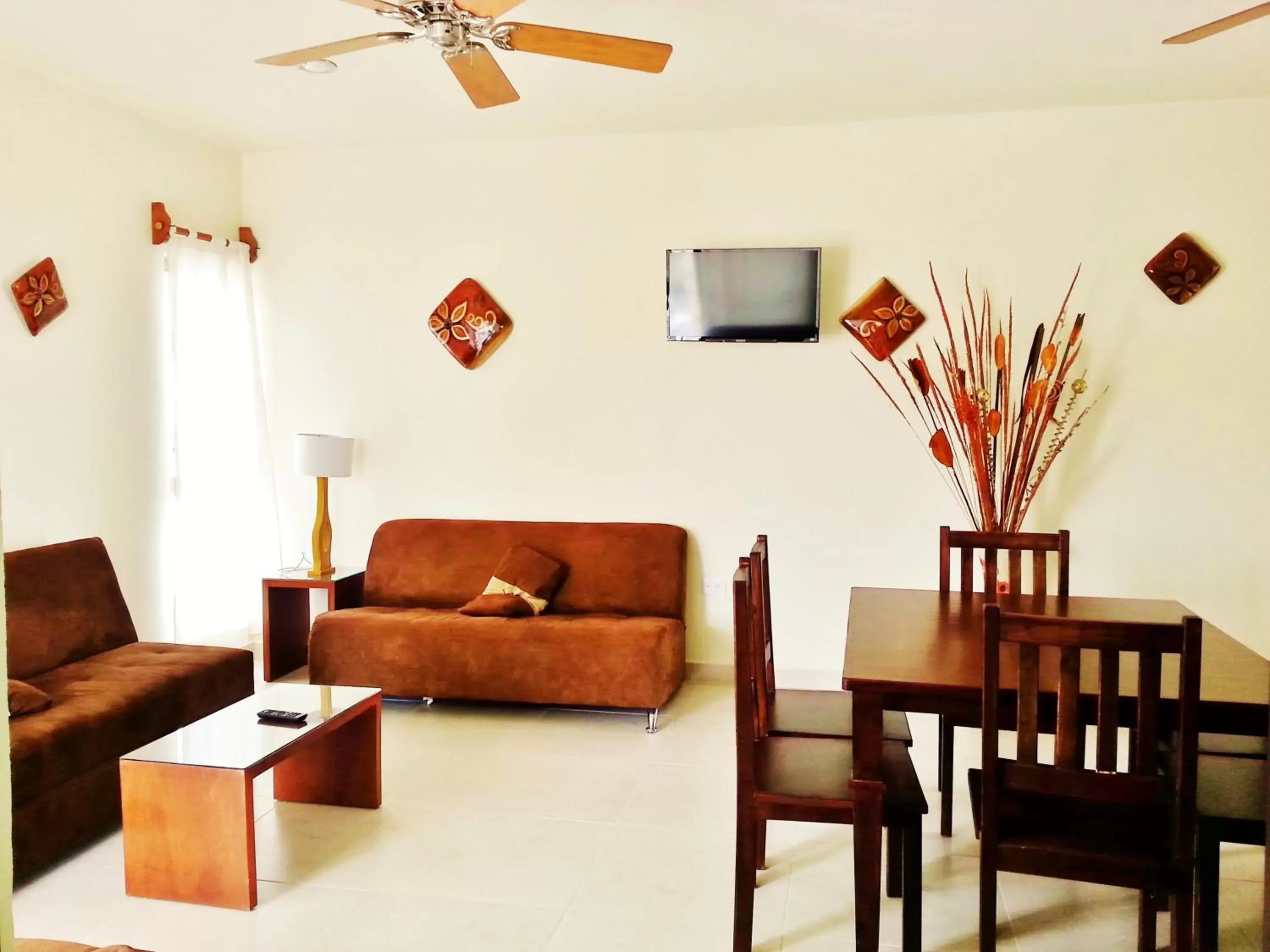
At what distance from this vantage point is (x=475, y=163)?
4.79m

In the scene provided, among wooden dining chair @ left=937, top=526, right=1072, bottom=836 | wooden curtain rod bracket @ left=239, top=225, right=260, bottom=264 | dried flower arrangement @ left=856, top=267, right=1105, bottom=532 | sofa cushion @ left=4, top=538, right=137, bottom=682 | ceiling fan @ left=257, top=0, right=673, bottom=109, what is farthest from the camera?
wooden curtain rod bracket @ left=239, top=225, right=260, bottom=264

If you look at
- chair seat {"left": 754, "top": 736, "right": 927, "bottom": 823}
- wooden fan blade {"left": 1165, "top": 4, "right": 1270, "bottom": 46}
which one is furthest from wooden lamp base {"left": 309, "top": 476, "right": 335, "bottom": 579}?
wooden fan blade {"left": 1165, "top": 4, "right": 1270, "bottom": 46}

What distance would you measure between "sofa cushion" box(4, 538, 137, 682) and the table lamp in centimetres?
93

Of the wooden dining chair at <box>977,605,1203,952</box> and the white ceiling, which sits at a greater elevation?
the white ceiling

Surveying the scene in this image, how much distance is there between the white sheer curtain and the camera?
177 inches

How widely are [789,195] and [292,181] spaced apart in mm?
2566

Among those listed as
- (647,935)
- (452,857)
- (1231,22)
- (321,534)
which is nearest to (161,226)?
(321,534)

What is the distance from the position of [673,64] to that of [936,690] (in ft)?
8.57

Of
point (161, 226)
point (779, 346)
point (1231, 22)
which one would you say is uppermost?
point (1231, 22)

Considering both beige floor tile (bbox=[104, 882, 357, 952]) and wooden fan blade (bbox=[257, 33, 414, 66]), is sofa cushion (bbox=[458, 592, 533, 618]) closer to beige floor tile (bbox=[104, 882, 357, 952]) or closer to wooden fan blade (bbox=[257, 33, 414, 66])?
beige floor tile (bbox=[104, 882, 357, 952])

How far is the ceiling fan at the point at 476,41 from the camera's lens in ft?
8.54

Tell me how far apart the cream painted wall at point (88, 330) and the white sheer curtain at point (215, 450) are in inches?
3.6

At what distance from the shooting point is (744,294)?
447 centimetres

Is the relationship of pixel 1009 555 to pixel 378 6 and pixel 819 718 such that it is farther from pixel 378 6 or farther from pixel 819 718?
pixel 378 6
